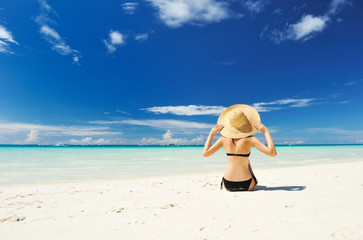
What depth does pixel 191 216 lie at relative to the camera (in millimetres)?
3658

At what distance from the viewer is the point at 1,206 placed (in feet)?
15.7

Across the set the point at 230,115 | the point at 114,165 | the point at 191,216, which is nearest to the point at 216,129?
the point at 230,115

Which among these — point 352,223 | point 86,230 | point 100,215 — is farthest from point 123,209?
point 352,223

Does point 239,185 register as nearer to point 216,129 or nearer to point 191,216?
point 216,129

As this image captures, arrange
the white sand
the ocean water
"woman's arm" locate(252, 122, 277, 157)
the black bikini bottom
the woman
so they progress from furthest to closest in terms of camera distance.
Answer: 1. the ocean water
2. the black bikini bottom
3. the woman
4. "woman's arm" locate(252, 122, 277, 157)
5. the white sand

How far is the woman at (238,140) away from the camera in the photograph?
5.08m

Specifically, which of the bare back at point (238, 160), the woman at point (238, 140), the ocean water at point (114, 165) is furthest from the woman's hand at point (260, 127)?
the ocean water at point (114, 165)

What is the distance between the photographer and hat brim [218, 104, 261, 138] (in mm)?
5082

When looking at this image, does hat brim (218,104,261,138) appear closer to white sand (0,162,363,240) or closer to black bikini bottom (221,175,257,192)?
black bikini bottom (221,175,257,192)

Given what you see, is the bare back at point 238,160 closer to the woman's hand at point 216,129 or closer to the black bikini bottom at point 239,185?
the black bikini bottom at point 239,185

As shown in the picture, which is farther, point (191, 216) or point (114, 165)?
point (114, 165)

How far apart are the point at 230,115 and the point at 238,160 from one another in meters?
1.06

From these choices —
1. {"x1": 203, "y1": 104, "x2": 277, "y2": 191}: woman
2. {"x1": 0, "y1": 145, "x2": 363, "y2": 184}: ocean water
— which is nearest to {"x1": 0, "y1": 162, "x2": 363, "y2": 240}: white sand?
{"x1": 203, "y1": 104, "x2": 277, "y2": 191}: woman

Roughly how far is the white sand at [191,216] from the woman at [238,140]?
0.39 m
